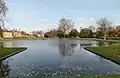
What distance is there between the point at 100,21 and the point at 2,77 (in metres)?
72.7

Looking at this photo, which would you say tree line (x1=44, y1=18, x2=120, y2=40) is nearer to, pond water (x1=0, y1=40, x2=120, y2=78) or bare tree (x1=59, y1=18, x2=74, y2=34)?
bare tree (x1=59, y1=18, x2=74, y2=34)

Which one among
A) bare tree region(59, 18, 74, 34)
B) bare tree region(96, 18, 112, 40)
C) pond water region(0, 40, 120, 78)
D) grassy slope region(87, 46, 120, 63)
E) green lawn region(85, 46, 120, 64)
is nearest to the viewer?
pond water region(0, 40, 120, 78)

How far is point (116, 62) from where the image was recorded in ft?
50.7

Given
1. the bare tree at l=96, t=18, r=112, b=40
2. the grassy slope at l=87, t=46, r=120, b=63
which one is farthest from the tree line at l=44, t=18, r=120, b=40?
the grassy slope at l=87, t=46, r=120, b=63

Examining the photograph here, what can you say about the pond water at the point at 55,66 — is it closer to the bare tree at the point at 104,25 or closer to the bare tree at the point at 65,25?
the bare tree at the point at 104,25

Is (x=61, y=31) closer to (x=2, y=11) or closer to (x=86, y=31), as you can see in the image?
(x=86, y=31)

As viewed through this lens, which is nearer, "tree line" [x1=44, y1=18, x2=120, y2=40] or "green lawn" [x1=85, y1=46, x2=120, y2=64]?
"green lawn" [x1=85, y1=46, x2=120, y2=64]

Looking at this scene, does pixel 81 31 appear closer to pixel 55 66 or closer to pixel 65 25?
pixel 65 25

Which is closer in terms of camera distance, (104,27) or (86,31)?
(104,27)

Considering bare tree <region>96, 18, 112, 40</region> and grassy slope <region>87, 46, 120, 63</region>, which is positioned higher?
bare tree <region>96, 18, 112, 40</region>

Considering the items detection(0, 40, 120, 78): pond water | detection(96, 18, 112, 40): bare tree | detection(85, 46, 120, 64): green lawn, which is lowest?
detection(0, 40, 120, 78): pond water

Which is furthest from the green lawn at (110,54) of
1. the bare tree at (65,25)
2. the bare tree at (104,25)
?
the bare tree at (65,25)

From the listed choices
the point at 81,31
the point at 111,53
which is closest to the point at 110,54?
the point at 111,53

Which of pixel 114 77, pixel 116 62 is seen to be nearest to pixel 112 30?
pixel 116 62
